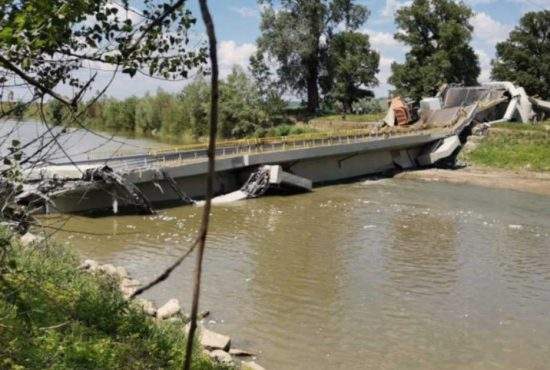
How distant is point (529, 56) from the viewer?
6094cm

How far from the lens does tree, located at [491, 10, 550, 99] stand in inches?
2364

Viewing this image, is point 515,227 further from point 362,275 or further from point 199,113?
point 199,113

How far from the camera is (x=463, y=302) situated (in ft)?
46.6

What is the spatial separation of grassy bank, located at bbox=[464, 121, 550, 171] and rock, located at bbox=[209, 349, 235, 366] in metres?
32.7

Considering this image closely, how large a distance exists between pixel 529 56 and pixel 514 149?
24.3 metres

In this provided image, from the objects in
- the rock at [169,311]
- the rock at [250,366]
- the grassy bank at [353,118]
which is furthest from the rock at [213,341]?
the grassy bank at [353,118]

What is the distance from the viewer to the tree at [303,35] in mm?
59594

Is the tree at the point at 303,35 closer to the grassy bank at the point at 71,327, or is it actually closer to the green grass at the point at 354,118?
the green grass at the point at 354,118

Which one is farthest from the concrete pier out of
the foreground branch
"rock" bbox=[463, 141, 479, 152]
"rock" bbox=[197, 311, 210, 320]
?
the foreground branch

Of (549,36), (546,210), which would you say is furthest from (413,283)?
(549,36)

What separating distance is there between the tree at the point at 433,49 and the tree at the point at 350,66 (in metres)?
2.75

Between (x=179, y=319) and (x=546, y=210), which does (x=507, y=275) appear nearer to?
(x=179, y=319)

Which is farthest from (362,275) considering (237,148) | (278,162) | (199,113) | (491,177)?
(199,113)

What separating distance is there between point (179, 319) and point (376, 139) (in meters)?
27.9
